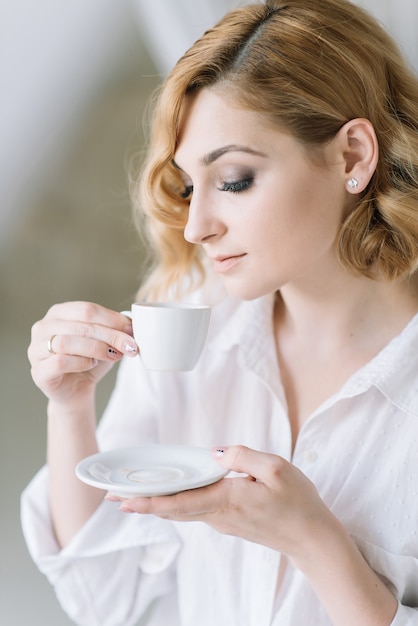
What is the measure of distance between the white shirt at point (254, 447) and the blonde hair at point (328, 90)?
0.62 feet

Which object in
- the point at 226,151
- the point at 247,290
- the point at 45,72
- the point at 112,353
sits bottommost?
the point at 112,353

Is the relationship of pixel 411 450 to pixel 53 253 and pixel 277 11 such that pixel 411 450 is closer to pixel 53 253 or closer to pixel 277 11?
pixel 277 11

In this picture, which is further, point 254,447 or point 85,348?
point 254,447

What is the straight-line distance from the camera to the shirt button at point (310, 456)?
4.41ft

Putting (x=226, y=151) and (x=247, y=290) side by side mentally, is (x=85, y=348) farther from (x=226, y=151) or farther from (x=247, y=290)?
(x=226, y=151)

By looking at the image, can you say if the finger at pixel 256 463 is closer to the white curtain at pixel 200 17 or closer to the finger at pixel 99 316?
the finger at pixel 99 316

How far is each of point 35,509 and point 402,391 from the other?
78 cm

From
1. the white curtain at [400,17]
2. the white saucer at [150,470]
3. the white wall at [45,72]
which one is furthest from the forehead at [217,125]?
the white wall at [45,72]

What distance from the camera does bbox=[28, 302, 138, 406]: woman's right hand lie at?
3.92 feet

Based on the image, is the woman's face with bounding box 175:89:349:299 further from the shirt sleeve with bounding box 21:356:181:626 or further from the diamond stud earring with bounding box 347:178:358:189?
the shirt sleeve with bounding box 21:356:181:626

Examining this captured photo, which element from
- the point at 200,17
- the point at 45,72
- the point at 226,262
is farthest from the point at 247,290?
the point at 45,72

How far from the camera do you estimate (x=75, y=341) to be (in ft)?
3.98

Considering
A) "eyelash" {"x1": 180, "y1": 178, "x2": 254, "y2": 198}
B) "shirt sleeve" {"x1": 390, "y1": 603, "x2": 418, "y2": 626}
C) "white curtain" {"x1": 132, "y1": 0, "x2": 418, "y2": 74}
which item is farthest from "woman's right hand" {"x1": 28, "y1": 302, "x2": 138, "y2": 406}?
"white curtain" {"x1": 132, "y1": 0, "x2": 418, "y2": 74}

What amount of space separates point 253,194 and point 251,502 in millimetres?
506
